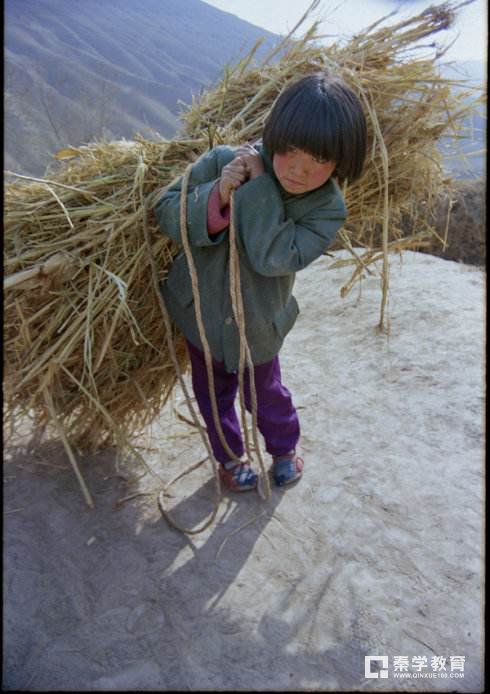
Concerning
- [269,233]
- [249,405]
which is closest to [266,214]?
[269,233]

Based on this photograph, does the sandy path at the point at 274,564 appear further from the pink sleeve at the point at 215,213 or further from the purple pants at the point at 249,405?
the pink sleeve at the point at 215,213

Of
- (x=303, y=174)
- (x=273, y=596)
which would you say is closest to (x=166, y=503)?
(x=273, y=596)

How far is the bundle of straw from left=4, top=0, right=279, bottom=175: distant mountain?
6.52 m

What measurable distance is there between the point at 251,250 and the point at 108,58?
9.08m

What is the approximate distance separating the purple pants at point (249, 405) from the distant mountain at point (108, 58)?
6.72m

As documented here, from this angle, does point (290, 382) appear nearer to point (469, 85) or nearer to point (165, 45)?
point (469, 85)

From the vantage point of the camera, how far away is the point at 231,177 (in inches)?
63.2

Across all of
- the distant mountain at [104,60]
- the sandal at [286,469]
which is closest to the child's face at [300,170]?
the sandal at [286,469]

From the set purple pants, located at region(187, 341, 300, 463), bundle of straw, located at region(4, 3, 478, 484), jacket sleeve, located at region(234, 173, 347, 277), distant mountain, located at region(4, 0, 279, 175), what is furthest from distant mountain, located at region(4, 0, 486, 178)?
jacket sleeve, located at region(234, 173, 347, 277)

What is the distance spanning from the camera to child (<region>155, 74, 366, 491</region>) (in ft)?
4.94

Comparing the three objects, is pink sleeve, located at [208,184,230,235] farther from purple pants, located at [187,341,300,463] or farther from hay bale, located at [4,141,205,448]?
purple pants, located at [187,341,300,463]

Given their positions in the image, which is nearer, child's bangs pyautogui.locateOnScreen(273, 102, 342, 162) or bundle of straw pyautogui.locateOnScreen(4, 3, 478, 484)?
child's bangs pyautogui.locateOnScreen(273, 102, 342, 162)

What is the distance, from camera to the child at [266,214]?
1504mm

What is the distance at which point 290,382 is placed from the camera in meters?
2.94
